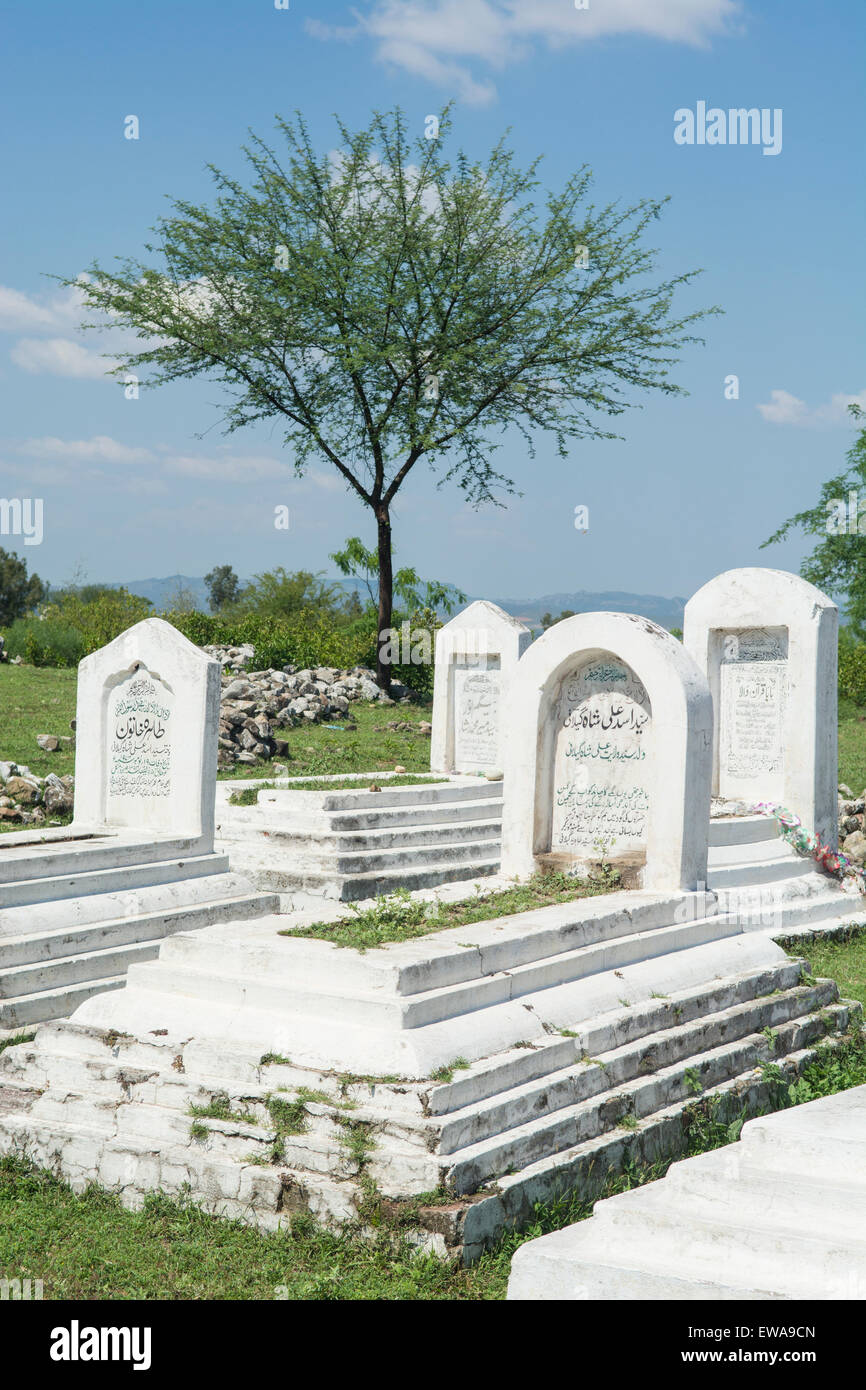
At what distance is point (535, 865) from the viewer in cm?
799

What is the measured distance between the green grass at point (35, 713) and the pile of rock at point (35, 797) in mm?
1170

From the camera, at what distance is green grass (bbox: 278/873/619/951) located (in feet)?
19.7

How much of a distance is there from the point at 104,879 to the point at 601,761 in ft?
10.4

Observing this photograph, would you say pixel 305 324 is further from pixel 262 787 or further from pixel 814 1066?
pixel 814 1066

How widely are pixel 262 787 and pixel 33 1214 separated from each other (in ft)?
22.9

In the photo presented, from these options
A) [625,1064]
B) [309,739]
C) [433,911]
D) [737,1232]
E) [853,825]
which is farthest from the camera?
[309,739]

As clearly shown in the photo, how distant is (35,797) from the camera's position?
37.1 feet

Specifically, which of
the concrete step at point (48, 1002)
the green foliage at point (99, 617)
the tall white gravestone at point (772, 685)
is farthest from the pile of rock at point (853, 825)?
the green foliage at point (99, 617)

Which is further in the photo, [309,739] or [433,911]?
[309,739]

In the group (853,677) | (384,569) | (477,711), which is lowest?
(477,711)

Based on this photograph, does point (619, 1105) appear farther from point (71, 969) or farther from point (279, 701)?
point (279, 701)

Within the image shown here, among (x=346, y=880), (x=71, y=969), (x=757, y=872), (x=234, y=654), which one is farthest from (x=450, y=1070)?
(x=234, y=654)

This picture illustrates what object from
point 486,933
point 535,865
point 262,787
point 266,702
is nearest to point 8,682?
point 266,702

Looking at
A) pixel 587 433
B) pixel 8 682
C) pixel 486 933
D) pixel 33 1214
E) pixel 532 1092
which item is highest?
pixel 587 433
